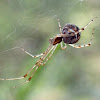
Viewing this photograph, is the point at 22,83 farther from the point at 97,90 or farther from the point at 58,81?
the point at 97,90

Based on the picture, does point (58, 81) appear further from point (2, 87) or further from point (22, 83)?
point (2, 87)

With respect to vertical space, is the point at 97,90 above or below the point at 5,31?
below

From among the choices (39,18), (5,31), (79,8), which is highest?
(79,8)

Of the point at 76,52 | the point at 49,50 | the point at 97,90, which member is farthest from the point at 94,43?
the point at 49,50

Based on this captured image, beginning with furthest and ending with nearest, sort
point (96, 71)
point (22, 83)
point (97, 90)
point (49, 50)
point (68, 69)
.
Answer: point (96, 71) → point (68, 69) → point (97, 90) → point (22, 83) → point (49, 50)

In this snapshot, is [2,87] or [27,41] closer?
[2,87]

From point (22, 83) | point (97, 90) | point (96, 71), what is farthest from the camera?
point (96, 71)
